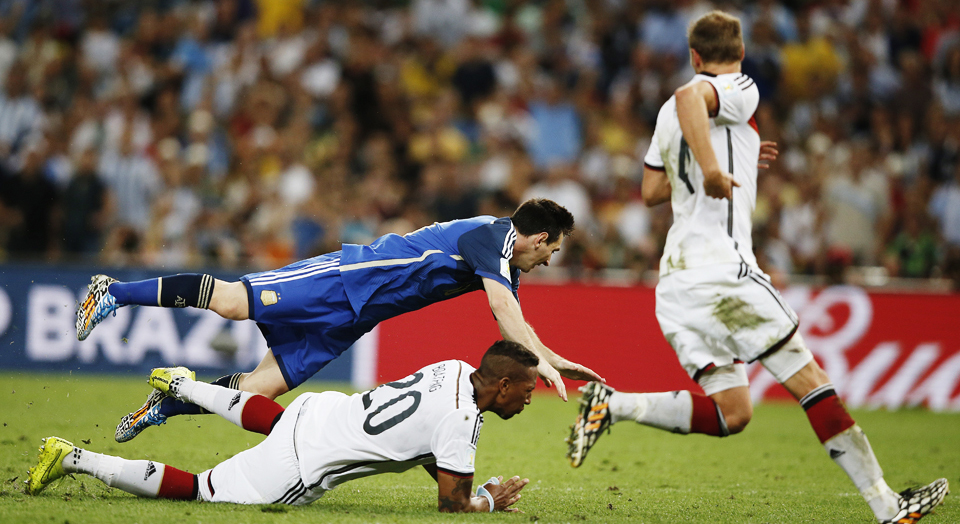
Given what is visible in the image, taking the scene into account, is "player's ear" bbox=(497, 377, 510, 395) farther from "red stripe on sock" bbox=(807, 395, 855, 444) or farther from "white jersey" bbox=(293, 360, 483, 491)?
"red stripe on sock" bbox=(807, 395, 855, 444)

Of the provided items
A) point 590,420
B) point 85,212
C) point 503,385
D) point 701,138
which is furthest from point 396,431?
point 85,212

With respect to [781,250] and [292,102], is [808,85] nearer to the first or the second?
[781,250]

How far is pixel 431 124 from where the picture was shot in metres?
14.8

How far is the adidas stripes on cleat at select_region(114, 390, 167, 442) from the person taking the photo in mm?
6113

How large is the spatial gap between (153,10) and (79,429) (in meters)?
10.6

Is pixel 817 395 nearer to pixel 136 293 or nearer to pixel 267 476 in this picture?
pixel 267 476

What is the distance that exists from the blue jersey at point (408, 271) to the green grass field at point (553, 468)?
1.17 meters

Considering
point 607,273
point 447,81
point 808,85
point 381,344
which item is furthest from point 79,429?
point 808,85

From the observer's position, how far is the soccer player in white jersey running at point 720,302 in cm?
490

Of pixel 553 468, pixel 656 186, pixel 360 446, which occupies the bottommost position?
pixel 553 468

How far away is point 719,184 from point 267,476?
8.90 feet

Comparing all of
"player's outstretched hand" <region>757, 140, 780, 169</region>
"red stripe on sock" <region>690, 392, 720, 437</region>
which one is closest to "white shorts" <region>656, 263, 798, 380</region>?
"red stripe on sock" <region>690, 392, 720, 437</region>

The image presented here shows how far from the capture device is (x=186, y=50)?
16109 mm

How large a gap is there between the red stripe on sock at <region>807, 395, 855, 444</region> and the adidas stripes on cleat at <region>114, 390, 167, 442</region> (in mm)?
3745
